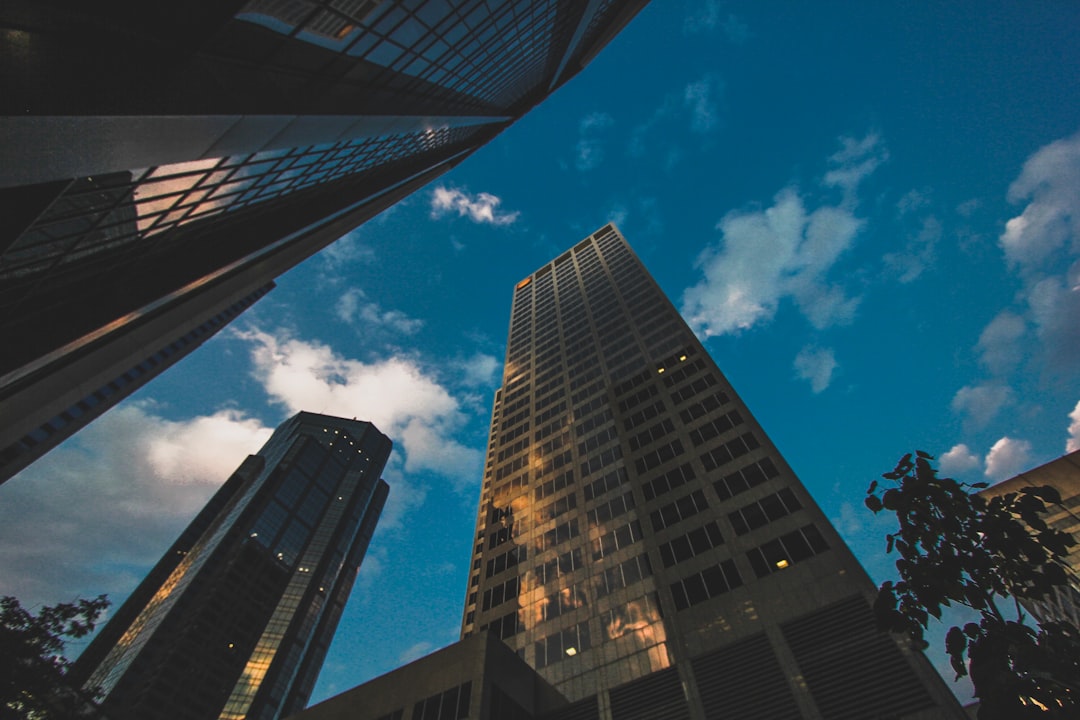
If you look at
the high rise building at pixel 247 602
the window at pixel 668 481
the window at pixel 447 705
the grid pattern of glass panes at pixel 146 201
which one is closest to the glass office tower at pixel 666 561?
the window at pixel 668 481

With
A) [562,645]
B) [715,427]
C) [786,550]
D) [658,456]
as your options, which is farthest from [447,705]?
[715,427]

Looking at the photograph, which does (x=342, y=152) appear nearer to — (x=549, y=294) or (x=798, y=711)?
(x=798, y=711)

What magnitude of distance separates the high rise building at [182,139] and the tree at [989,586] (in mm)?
16212

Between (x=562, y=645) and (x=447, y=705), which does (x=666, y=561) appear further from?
(x=447, y=705)

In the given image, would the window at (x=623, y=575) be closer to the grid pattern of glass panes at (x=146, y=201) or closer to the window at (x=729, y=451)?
the window at (x=729, y=451)

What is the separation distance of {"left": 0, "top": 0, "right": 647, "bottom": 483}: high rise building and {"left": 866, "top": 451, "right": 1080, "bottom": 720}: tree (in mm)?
16212

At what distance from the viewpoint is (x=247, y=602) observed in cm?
13950

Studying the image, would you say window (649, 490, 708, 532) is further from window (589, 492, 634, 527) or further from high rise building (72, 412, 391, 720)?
high rise building (72, 412, 391, 720)

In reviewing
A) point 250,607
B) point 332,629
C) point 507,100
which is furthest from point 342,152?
point 332,629

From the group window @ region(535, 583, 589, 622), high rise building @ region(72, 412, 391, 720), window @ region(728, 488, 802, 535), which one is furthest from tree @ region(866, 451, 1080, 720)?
high rise building @ region(72, 412, 391, 720)

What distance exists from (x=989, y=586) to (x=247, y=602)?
172764 millimetres

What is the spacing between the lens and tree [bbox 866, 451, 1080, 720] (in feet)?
20.3

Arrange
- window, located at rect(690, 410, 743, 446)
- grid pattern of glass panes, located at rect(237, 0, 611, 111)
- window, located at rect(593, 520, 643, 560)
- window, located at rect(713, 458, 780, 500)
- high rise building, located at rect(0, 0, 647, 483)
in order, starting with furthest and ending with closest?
window, located at rect(690, 410, 743, 446) → window, located at rect(593, 520, 643, 560) → window, located at rect(713, 458, 780, 500) → grid pattern of glass panes, located at rect(237, 0, 611, 111) → high rise building, located at rect(0, 0, 647, 483)

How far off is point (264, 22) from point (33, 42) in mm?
5353
